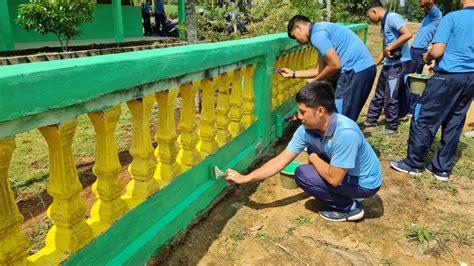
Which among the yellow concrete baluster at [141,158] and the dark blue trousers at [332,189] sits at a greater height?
the yellow concrete baluster at [141,158]

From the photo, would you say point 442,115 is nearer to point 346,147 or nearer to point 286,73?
point 286,73

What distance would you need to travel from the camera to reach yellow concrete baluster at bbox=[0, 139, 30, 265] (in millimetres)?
1331

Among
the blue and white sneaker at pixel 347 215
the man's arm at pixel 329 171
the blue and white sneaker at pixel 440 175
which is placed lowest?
the blue and white sneaker at pixel 440 175

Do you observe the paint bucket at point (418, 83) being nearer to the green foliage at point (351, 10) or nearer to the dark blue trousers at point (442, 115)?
the dark blue trousers at point (442, 115)

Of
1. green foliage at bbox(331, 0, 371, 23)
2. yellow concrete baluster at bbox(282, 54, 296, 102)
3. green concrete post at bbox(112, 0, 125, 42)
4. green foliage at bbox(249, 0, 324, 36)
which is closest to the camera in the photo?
yellow concrete baluster at bbox(282, 54, 296, 102)

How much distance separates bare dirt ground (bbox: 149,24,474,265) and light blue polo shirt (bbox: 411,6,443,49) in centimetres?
268

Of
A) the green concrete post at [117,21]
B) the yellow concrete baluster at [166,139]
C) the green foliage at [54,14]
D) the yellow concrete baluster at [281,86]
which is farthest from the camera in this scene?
the green concrete post at [117,21]

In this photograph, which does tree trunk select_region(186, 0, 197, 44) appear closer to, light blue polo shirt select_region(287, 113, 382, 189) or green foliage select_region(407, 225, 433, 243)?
light blue polo shirt select_region(287, 113, 382, 189)

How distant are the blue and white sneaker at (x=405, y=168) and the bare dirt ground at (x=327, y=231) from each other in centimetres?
23

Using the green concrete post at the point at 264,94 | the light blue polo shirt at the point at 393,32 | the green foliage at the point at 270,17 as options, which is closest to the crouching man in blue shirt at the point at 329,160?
the green concrete post at the point at 264,94

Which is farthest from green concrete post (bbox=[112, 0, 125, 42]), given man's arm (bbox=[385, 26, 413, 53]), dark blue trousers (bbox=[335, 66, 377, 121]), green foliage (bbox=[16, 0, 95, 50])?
dark blue trousers (bbox=[335, 66, 377, 121])

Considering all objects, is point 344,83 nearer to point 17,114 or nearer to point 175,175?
point 175,175

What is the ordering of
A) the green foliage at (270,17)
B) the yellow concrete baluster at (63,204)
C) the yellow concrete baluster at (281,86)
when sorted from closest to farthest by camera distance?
the yellow concrete baluster at (63,204)
the yellow concrete baluster at (281,86)
the green foliage at (270,17)

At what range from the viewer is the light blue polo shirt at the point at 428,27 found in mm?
5277
